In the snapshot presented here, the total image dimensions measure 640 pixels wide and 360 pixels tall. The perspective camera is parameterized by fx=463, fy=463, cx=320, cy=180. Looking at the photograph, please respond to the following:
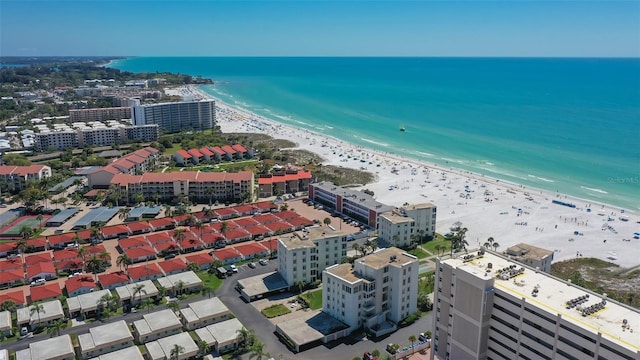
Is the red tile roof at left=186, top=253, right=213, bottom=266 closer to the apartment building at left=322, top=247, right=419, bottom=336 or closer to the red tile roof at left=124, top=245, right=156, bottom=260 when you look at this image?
the red tile roof at left=124, top=245, right=156, bottom=260

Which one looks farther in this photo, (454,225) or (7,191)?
(7,191)

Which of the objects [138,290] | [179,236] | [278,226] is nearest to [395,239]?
[278,226]

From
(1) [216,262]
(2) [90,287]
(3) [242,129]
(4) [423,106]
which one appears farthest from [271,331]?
(4) [423,106]

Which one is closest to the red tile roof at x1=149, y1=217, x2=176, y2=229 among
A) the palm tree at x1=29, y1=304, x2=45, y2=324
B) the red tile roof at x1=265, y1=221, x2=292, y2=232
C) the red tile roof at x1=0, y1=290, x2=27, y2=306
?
the red tile roof at x1=265, y1=221, x2=292, y2=232

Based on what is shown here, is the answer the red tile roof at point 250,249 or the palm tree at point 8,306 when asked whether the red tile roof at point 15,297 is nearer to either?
the palm tree at point 8,306

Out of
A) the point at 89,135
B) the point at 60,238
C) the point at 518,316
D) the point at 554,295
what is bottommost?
the point at 60,238

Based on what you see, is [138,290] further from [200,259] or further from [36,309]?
[200,259]

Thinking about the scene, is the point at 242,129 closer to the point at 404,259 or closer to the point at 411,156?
the point at 411,156
